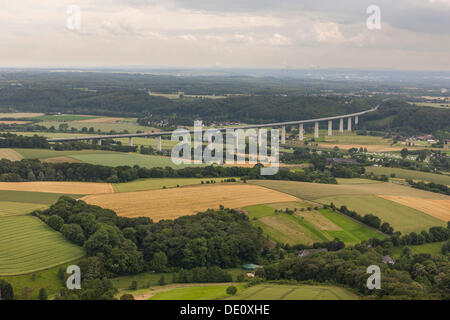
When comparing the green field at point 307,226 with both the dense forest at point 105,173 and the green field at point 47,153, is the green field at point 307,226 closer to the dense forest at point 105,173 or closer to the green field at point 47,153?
the dense forest at point 105,173

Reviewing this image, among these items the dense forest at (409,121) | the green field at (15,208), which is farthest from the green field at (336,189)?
the dense forest at (409,121)

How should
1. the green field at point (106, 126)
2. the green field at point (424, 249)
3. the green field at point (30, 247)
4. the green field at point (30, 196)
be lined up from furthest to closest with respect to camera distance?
the green field at point (106, 126) < the green field at point (30, 196) < the green field at point (424, 249) < the green field at point (30, 247)

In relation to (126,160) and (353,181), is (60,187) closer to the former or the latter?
(126,160)

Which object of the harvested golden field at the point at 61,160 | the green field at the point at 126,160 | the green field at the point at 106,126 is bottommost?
the green field at the point at 126,160

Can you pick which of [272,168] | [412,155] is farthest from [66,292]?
[412,155]

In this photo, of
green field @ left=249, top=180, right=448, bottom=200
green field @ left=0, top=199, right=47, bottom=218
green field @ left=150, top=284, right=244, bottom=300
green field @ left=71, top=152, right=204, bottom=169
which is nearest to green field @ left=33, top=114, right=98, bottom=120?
green field @ left=71, top=152, right=204, bottom=169
